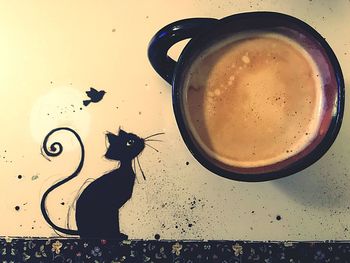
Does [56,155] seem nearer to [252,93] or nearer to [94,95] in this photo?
[94,95]

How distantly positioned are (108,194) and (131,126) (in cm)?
20

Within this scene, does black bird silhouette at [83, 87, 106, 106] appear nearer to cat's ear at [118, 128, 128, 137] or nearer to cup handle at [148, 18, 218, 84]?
cat's ear at [118, 128, 128, 137]

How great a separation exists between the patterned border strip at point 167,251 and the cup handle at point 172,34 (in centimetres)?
48

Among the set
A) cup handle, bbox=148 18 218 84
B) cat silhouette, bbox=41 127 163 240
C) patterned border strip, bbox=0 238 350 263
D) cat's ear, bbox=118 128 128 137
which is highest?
cup handle, bbox=148 18 218 84

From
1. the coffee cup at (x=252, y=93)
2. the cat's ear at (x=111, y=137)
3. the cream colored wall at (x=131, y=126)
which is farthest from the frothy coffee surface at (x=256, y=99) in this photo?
the cat's ear at (x=111, y=137)

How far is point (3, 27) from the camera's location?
1.22m

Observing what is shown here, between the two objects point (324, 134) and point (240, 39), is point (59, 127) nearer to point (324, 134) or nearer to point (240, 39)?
point (240, 39)

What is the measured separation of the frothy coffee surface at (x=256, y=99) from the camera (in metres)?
0.97

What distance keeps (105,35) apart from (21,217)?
0.56 m

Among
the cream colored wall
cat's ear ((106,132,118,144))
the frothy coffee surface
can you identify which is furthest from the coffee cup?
cat's ear ((106,132,118,144))

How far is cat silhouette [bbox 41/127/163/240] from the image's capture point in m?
1.14

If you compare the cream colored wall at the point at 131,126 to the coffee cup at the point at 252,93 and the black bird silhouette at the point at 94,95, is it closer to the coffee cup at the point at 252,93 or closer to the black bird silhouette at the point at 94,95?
the black bird silhouette at the point at 94,95

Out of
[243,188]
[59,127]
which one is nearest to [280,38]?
[243,188]

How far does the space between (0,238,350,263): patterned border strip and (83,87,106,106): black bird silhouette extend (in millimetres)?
382
